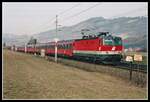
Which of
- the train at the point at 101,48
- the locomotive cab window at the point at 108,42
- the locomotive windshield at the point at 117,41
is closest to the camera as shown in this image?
the train at the point at 101,48

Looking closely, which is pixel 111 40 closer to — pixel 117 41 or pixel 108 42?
pixel 108 42

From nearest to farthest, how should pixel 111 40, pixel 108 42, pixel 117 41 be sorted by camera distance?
pixel 108 42 → pixel 111 40 → pixel 117 41

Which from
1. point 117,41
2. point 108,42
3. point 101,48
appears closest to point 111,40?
point 108,42

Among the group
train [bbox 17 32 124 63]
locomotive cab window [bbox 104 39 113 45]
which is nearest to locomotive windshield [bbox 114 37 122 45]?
train [bbox 17 32 124 63]

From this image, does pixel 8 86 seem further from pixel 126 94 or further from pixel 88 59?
pixel 88 59

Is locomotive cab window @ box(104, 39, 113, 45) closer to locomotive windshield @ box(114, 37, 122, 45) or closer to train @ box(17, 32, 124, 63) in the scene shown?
train @ box(17, 32, 124, 63)

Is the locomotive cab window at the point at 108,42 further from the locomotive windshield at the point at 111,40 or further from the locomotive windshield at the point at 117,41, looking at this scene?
the locomotive windshield at the point at 117,41

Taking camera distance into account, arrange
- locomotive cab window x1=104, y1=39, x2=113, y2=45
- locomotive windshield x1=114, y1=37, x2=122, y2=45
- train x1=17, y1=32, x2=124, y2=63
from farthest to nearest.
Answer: locomotive windshield x1=114, y1=37, x2=122, y2=45 → locomotive cab window x1=104, y1=39, x2=113, y2=45 → train x1=17, y1=32, x2=124, y2=63

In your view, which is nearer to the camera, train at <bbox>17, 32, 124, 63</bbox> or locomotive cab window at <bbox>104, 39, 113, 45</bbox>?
train at <bbox>17, 32, 124, 63</bbox>

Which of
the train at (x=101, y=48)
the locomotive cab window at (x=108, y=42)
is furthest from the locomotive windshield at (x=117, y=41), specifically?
the locomotive cab window at (x=108, y=42)

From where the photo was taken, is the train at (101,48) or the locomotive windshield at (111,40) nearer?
the train at (101,48)

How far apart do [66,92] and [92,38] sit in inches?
951

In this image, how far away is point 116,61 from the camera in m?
38.3

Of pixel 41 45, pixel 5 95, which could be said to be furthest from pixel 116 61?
pixel 41 45
